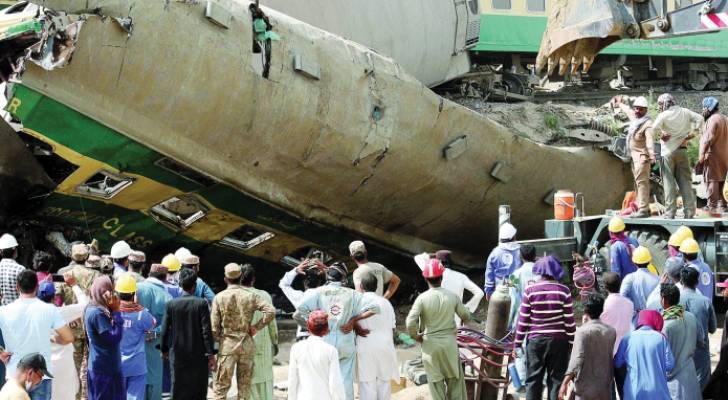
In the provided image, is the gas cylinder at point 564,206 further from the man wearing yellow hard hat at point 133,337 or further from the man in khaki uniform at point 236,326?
the man wearing yellow hard hat at point 133,337

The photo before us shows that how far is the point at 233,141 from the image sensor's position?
10.7 metres

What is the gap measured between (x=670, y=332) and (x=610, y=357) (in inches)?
18.3

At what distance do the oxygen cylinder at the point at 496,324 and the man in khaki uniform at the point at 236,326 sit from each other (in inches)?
71.8

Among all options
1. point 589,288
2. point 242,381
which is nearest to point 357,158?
point 589,288

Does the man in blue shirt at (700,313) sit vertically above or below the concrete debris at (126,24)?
below

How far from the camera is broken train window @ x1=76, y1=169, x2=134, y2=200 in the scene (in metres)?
10.6

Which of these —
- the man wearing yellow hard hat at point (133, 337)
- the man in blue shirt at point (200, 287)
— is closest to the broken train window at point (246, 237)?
the man in blue shirt at point (200, 287)

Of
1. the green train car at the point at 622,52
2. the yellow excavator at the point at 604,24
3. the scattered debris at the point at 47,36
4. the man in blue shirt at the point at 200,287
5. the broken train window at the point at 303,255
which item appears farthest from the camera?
the green train car at the point at 622,52

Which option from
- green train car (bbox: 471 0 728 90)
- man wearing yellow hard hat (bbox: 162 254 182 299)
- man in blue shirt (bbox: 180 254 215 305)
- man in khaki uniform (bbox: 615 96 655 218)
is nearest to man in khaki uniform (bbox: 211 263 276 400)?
man in blue shirt (bbox: 180 254 215 305)

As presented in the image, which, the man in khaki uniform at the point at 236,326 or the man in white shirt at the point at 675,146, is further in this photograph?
the man in white shirt at the point at 675,146

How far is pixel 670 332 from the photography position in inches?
279

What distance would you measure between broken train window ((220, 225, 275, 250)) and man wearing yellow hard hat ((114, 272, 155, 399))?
4.34 metres

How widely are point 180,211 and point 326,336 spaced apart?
4389mm

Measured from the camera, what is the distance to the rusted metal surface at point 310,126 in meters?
9.83
